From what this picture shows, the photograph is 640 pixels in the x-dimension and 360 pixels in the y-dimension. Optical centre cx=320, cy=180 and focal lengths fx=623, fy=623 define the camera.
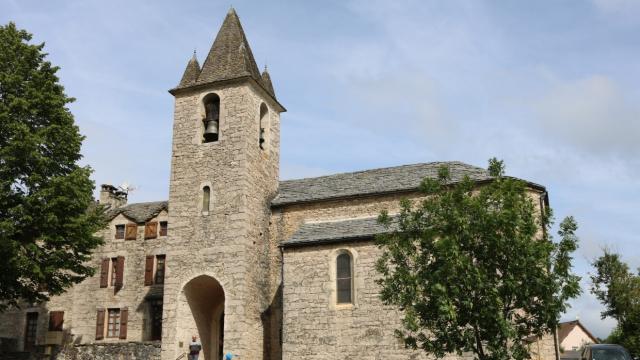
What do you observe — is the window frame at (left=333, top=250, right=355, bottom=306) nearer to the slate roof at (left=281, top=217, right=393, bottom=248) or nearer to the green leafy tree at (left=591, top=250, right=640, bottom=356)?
the slate roof at (left=281, top=217, right=393, bottom=248)

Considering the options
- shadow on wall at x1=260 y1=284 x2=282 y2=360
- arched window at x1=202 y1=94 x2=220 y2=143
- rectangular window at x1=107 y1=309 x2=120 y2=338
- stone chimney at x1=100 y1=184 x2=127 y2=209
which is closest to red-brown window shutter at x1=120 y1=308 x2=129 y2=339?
rectangular window at x1=107 y1=309 x2=120 y2=338

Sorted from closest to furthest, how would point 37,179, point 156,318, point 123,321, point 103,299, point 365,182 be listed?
point 37,179 < point 365,182 < point 156,318 < point 123,321 < point 103,299

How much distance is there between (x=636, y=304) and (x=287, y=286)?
2195 cm

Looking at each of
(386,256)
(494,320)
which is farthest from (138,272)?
(494,320)

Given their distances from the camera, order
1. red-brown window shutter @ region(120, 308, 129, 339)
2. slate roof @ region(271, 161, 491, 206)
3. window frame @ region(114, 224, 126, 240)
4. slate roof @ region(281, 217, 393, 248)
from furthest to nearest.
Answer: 1. window frame @ region(114, 224, 126, 240)
2. red-brown window shutter @ region(120, 308, 129, 339)
3. slate roof @ region(271, 161, 491, 206)
4. slate roof @ region(281, 217, 393, 248)

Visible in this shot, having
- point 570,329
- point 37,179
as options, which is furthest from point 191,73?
point 570,329

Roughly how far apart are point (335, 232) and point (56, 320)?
1684cm

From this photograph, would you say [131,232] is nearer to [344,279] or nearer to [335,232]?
[335,232]

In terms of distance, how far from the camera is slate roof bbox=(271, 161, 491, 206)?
2384 centimetres

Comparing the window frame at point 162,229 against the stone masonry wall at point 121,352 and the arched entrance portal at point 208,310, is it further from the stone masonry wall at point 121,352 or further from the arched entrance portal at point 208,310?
the stone masonry wall at point 121,352

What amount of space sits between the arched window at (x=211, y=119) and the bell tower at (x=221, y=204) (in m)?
0.04

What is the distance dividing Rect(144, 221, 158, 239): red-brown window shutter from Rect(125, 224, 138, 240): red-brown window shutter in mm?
576

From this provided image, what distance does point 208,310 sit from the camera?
2484cm

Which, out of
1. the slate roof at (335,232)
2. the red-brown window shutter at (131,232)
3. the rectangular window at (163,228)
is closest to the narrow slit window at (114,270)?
the red-brown window shutter at (131,232)
